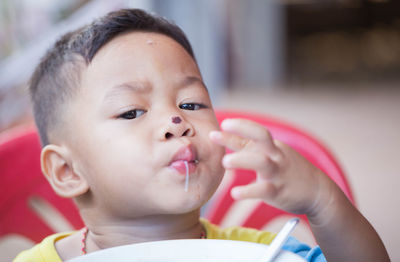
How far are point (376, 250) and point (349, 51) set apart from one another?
7.80 metres

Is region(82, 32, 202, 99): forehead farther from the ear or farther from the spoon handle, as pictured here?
the spoon handle

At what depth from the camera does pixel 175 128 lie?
2.14 ft

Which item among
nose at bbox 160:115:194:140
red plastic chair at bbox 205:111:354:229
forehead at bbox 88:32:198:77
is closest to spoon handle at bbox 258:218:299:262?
nose at bbox 160:115:194:140

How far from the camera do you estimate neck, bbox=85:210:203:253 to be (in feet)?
2.36

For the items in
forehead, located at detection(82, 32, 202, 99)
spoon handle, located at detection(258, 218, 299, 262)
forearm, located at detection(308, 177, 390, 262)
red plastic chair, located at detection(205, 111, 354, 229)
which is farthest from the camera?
red plastic chair, located at detection(205, 111, 354, 229)

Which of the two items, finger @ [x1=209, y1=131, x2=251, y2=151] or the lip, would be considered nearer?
finger @ [x1=209, y1=131, x2=251, y2=151]

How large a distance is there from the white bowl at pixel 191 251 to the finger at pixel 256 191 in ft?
0.17

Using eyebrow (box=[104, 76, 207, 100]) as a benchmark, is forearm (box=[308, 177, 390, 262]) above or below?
below

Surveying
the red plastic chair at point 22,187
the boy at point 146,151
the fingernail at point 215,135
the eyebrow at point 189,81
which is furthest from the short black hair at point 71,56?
the fingernail at point 215,135

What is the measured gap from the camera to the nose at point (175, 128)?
2.13 ft

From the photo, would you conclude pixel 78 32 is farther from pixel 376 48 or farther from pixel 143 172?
pixel 376 48

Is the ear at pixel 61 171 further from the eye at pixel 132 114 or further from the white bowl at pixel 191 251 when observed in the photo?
the white bowl at pixel 191 251

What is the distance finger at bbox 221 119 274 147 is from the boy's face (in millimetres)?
131

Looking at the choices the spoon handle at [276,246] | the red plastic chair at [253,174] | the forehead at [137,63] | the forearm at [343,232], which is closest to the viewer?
the spoon handle at [276,246]
